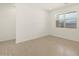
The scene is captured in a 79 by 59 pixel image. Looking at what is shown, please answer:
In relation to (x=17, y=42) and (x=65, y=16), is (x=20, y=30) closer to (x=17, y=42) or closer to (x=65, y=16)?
(x=17, y=42)

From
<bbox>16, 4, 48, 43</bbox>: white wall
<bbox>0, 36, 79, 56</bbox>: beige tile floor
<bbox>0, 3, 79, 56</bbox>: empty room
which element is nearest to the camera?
<bbox>16, 4, 48, 43</bbox>: white wall

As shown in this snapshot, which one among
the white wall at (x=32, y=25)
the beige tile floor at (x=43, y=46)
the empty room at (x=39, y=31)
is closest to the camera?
the white wall at (x=32, y=25)

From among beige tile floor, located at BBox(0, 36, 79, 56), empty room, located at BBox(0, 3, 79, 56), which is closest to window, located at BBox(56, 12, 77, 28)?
empty room, located at BBox(0, 3, 79, 56)

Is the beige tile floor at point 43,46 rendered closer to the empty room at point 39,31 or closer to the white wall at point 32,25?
the empty room at point 39,31

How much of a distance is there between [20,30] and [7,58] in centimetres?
154

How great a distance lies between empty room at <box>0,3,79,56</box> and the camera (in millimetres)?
2053

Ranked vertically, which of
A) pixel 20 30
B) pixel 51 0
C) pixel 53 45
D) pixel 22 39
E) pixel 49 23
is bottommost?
pixel 53 45

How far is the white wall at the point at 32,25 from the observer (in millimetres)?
1896

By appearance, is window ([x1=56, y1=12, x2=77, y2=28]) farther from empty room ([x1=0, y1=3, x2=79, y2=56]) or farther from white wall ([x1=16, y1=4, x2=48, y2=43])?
white wall ([x1=16, y1=4, x2=48, y2=43])

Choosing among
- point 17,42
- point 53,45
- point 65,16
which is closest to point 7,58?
point 17,42

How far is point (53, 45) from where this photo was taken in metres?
2.48

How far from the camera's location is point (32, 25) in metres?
2.10

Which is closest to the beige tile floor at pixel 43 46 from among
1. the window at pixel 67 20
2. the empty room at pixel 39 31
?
the empty room at pixel 39 31

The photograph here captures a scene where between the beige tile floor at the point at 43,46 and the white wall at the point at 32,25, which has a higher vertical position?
the white wall at the point at 32,25
